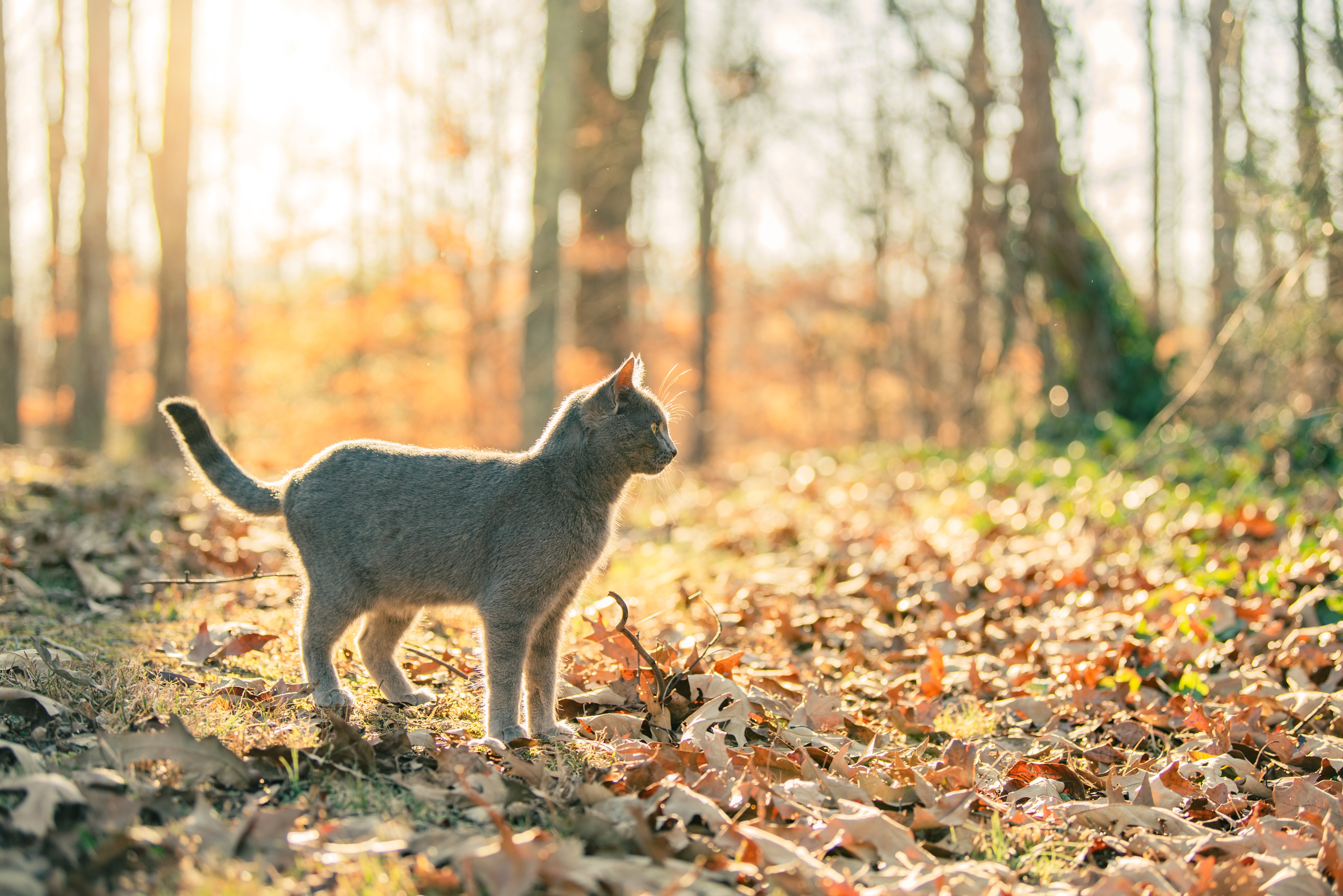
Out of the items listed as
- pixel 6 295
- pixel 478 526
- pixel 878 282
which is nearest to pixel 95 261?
pixel 6 295

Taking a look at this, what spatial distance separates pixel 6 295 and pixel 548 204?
751cm

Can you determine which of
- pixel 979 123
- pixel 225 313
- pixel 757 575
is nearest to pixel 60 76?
pixel 225 313

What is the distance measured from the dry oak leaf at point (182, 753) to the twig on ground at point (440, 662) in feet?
4.21

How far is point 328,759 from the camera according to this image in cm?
278

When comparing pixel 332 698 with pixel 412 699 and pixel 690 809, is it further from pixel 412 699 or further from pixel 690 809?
pixel 690 809

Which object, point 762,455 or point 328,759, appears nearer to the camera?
point 328,759

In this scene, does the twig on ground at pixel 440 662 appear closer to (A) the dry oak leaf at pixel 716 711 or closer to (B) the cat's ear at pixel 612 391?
(A) the dry oak leaf at pixel 716 711

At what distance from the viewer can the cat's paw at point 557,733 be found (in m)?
3.43

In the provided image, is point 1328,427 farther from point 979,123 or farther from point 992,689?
point 979,123

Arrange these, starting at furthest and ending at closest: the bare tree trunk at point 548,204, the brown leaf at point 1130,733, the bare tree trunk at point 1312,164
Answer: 1. the bare tree trunk at point 548,204
2. the bare tree trunk at point 1312,164
3. the brown leaf at point 1130,733

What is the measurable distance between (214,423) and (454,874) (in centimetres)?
1699

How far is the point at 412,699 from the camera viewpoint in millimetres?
3721

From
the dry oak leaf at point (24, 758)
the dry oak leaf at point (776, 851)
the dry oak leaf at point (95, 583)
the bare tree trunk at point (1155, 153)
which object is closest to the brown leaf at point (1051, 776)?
the dry oak leaf at point (776, 851)

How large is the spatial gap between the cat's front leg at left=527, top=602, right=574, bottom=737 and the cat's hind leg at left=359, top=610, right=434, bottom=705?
1.54 ft
